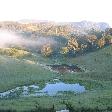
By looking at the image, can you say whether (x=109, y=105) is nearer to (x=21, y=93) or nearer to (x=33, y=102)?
(x=33, y=102)

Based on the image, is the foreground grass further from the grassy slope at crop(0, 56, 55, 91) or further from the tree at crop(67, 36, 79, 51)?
the tree at crop(67, 36, 79, 51)

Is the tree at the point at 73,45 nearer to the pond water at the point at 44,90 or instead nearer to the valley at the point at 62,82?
the valley at the point at 62,82

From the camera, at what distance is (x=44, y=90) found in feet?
261

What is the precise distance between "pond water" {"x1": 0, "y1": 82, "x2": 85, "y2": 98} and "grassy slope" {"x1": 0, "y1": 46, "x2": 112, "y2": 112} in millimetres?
3160

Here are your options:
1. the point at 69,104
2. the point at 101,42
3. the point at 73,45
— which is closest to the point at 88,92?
the point at 69,104

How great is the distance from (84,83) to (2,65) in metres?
26.7

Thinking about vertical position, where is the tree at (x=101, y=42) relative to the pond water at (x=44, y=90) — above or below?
above

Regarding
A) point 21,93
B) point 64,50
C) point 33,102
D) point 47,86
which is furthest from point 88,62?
point 33,102

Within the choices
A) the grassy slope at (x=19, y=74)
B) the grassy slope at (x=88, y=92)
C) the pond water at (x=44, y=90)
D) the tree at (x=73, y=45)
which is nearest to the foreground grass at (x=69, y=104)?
the grassy slope at (x=88, y=92)

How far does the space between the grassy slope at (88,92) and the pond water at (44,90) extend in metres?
3.16

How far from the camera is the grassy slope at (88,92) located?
187 feet

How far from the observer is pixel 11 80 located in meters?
87.0

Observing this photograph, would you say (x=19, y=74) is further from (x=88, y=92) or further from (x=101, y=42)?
(x=101, y=42)

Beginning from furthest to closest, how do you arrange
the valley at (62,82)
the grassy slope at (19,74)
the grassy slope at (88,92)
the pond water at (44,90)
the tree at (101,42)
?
the tree at (101,42)
the grassy slope at (19,74)
the pond water at (44,90)
the valley at (62,82)
the grassy slope at (88,92)
